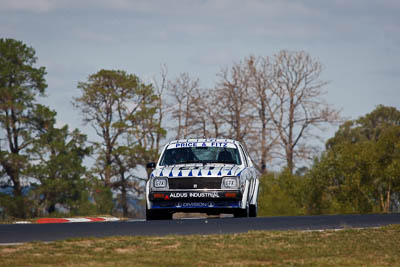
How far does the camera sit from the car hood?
19047 mm

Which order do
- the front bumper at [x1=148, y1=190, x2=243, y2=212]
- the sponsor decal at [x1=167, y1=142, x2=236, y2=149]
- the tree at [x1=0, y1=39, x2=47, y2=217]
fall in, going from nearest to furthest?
the front bumper at [x1=148, y1=190, x2=243, y2=212] < the sponsor decal at [x1=167, y1=142, x2=236, y2=149] < the tree at [x1=0, y1=39, x2=47, y2=217]

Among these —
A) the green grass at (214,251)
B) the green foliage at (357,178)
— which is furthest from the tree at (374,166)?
the green grass at (214,251)

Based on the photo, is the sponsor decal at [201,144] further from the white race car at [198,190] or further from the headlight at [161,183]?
the headlight at [161,183]

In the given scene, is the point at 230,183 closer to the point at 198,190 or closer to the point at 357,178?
the point at 198,190

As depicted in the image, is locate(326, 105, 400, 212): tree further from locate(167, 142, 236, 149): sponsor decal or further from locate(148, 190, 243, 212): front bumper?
locate(148, 190, 243, 212): front bumper

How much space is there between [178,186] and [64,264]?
867cm

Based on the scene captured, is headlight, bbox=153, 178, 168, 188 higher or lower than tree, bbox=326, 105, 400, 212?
lower

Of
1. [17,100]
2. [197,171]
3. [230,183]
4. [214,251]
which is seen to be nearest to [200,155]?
[197,171]

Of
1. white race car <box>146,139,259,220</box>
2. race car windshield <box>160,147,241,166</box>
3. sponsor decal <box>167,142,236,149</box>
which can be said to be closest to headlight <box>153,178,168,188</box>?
white race car <box>146,139,259,220</box>

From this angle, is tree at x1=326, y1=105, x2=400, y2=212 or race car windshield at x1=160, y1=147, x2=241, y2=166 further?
tree at x1=326, y1=105, x2=400, y2=212

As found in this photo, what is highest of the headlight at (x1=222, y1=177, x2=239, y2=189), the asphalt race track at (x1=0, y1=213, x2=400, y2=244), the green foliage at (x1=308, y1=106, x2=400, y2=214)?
the green foliage at (x1=308, y1=106, x2=400, y2=214)

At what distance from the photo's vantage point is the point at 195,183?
747 inches

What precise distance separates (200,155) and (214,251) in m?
8.82

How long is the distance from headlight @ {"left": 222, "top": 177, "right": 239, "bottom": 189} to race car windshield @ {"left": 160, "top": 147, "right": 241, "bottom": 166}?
1132 millimetres
